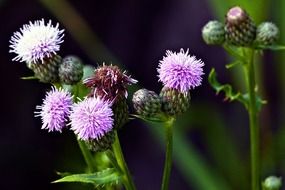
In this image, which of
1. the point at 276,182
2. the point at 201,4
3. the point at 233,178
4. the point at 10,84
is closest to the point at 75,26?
the point at 10,84

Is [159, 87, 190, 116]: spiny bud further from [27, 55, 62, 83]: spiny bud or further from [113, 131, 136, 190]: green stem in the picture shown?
[27, 55, 62, 83]: spiny bud

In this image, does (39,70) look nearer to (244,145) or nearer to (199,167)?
(199,167)

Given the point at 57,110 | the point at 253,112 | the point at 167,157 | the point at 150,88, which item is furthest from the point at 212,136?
the point at 57,110

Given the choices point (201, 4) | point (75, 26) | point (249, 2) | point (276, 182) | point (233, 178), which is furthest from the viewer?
point (201, 4)

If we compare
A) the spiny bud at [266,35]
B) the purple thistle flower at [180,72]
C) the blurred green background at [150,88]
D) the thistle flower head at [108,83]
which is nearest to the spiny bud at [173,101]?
the purple thistle flower at [180,72]

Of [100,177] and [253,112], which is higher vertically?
[253,112]

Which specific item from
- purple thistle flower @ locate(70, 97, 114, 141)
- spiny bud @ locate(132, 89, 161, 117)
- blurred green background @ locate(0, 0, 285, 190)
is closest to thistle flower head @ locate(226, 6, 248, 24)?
spiny bud @ locate(132, 89, 161, 117)

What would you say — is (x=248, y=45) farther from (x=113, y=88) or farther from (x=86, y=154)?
(x=86, y=154)
